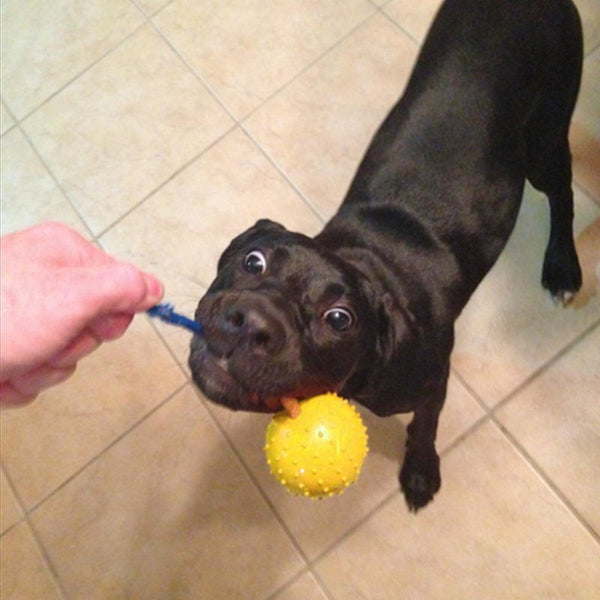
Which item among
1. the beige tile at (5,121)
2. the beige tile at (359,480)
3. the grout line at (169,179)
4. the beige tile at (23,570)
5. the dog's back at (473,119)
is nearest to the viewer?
the dog's back at (473,119)

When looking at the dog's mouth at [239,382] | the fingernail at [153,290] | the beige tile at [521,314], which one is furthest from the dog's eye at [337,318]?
the beige tile at [521,314]

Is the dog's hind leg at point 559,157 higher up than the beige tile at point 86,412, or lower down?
higher up

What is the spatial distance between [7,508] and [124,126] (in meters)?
1.47

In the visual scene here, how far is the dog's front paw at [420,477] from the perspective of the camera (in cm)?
199

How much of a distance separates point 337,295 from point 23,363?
2.06 feet

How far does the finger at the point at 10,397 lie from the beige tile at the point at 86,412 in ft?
3.48

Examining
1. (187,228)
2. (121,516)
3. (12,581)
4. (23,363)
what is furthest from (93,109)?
(23,363)

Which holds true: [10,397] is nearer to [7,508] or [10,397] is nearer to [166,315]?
[166,315]

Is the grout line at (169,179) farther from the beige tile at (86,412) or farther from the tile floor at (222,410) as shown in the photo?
the beige tile at (86,412)

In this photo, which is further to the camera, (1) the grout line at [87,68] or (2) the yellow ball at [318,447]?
(1) the grout line at [87,68]

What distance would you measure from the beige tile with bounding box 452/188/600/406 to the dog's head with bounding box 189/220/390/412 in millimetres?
749

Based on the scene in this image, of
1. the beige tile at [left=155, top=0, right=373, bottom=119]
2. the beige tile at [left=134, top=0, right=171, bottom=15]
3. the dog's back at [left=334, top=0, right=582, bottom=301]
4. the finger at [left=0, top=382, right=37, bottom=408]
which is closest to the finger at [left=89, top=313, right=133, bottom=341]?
the finger at [left=0, top=382, right=37, bottom=408]

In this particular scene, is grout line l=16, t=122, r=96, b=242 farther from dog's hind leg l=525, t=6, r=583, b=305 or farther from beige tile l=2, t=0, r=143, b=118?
dog's hind leg l=525, t=6, r=583, b=305

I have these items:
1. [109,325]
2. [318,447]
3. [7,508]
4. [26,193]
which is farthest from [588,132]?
[7,508]
